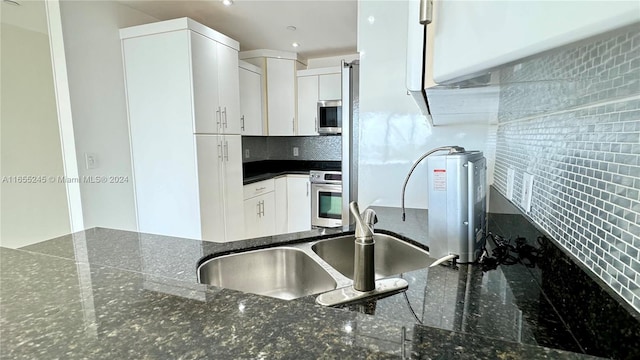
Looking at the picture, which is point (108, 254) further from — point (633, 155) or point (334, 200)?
point (334, 200)

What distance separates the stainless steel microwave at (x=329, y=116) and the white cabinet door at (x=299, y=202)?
24.9 inches

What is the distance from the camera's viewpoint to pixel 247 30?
10.4ft

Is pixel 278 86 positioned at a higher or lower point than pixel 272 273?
higher

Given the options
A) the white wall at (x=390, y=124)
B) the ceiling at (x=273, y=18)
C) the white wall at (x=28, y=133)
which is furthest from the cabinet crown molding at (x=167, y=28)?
the white wall at (x=390, y=124)

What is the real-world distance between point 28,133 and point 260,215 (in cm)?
204

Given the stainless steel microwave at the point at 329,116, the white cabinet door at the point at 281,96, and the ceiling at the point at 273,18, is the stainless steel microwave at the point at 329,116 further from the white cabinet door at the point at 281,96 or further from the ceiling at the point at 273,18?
the ceiling at the point at 273,18

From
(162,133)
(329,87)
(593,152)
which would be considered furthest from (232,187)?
(593,152)

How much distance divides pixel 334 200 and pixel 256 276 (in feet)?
7.53

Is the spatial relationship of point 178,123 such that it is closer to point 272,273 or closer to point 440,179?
point 272,273

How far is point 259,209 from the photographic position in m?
3.45

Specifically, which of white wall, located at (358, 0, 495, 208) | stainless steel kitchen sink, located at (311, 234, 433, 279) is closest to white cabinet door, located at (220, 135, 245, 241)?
white wall, located at (358, 0, 495, 208)

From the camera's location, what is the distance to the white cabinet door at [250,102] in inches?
134

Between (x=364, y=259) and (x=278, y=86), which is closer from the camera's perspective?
(x=364, y=259)

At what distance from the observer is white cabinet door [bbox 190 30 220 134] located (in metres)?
2.39
